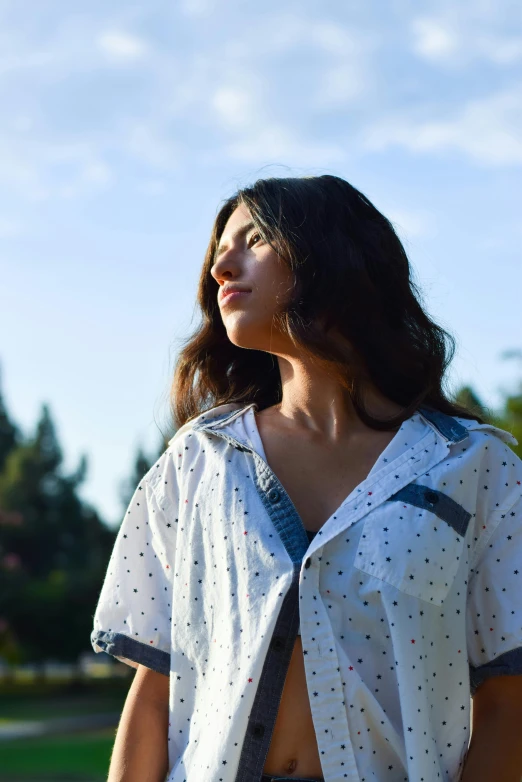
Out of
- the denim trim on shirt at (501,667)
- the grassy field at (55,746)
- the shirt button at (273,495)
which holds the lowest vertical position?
the grassy field at (55,746)

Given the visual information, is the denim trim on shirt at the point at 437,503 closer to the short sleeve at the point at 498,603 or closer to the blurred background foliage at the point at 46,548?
the short sleeve at the point at 498,603

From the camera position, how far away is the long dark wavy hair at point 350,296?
7.07ft

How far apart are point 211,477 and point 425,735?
2.18ft

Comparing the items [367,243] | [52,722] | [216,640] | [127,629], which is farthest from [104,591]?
[52,722]

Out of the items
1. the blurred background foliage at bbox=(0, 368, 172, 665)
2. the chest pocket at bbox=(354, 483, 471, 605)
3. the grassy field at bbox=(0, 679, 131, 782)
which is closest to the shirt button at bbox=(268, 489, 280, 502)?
the chest pocket at bbox=(354, 483, 471, 605)

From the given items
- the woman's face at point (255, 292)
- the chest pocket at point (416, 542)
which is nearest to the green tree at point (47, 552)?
the woman's face at point (255, 292)

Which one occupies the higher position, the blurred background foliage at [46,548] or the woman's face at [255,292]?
the woman's face at [255,292]

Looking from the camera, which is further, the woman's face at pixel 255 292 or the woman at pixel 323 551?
the woman's face at pixel 255 292

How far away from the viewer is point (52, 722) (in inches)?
882

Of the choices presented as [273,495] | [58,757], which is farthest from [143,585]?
[58,757]

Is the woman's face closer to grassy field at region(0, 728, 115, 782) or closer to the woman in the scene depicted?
the woman

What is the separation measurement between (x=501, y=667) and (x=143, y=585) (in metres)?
0.74

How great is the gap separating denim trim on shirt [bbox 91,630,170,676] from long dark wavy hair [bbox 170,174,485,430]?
2.00ft

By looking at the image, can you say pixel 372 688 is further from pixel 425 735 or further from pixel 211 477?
pixel 211 477
